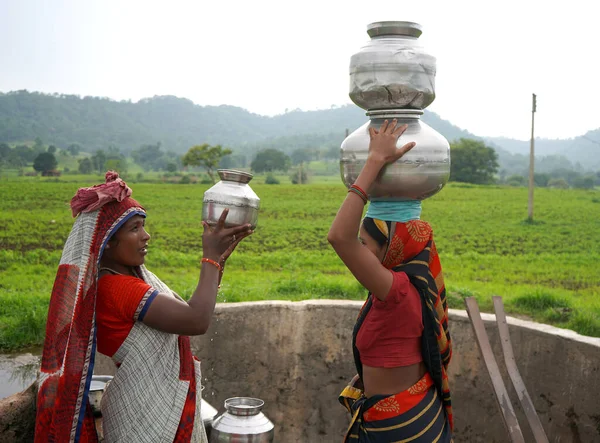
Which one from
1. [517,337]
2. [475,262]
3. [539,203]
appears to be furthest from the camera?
[539,203]

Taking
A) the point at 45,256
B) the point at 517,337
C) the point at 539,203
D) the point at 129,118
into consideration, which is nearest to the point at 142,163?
the point at 129,118

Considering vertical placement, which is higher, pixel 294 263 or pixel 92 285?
pixel 92 285

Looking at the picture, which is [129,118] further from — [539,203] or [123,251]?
[123,251]

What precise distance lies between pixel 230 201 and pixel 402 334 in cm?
74

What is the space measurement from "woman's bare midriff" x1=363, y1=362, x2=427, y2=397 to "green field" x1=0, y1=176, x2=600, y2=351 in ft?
11.3

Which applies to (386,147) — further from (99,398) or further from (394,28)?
(99,398)

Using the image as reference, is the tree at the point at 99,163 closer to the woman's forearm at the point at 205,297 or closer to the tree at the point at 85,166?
the tree at the point at 85,166

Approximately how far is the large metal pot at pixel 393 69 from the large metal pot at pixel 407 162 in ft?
0.20

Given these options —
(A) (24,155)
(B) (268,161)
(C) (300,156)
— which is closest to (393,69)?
(A) (24,155)

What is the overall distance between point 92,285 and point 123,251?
172 millimetres

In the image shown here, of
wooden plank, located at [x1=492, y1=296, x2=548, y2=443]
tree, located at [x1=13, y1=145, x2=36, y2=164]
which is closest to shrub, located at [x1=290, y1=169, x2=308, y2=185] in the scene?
tree, located at [x1=13, y1=145, x2=36, y2=164]

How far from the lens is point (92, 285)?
7.67ft

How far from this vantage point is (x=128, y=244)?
2.45m

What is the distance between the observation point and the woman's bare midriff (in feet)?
7.94
